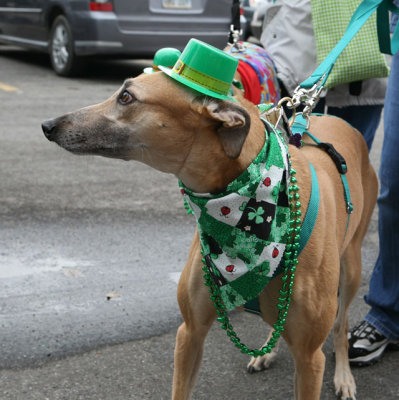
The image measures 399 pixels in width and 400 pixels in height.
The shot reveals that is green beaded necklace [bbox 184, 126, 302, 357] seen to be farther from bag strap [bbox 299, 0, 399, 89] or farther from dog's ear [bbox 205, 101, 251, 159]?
bag strap [bbox 299, 0, 399, 89]

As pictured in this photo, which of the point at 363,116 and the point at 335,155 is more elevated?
the point at 335,155

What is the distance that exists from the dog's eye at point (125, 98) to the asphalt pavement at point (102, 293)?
4.77 ft

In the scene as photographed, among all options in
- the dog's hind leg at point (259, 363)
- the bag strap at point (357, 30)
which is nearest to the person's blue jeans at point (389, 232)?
the bag strap at point (357, 30)

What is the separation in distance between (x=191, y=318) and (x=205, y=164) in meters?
0.69

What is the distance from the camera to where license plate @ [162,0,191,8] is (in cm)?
994

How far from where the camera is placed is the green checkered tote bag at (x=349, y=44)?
3.55 metres

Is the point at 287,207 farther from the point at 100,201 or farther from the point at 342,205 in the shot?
the point at 100,201

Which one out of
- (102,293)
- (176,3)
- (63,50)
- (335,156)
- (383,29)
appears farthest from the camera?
(63,50)

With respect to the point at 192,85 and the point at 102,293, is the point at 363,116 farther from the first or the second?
the point at 192,85

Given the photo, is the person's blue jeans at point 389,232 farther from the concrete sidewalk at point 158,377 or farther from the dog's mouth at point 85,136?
the dog's mouth at point 85,136

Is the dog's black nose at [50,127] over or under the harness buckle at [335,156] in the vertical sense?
over

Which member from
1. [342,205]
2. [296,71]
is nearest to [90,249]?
[296,71]

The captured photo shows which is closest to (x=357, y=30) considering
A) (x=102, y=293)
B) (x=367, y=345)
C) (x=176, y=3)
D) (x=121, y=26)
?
(x=367, y=345)

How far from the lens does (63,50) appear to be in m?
10.5
